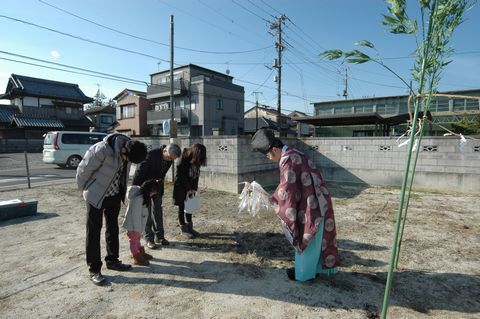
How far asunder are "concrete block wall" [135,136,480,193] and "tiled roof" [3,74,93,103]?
2668cm

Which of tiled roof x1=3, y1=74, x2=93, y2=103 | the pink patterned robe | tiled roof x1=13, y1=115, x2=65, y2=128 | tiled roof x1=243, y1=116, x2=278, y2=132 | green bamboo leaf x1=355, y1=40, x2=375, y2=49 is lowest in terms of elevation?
the pink patterned robe

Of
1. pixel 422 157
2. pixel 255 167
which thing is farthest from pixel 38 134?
pixel 422 157

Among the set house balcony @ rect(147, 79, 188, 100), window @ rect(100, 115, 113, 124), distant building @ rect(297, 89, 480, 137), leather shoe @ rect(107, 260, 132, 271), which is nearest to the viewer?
leather shoe @ rect(107, 260, 132, 271)

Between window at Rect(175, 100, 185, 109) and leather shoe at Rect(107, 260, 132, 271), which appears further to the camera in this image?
window at Rect(175, 100, 185, 109)

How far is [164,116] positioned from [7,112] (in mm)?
15946

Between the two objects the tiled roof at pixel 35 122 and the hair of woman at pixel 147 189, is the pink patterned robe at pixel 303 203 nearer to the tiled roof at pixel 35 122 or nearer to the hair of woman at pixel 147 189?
the hair of woman at pixel 147 189

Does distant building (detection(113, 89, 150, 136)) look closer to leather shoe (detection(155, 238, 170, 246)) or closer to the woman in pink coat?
leather shoe (detection(155, 238, 170, 246))

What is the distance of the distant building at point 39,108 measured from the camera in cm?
2770

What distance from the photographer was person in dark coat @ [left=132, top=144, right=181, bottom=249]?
379cm

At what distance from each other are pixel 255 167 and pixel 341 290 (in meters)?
6.25

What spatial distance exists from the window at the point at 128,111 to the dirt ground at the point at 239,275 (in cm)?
3163

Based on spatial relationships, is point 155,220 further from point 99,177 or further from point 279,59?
point 279,59

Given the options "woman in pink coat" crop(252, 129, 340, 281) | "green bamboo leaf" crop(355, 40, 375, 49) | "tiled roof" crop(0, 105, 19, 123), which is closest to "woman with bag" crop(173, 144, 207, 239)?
"woman in pink coat" crop(252, 129, 340, 281)

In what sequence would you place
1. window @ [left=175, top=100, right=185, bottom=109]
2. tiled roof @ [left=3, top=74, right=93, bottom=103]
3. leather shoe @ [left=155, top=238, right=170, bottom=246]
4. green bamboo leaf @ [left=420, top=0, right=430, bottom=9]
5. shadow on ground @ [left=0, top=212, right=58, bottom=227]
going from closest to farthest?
green bamboo leaf @ [left=420, top=0, right=430, bottom=9], leather shoe @ [left=155, top=238, right=170, bottom=246], shadow on ground @ [left=0, top=212, right=58, bottom=227], tiled roof @ [left=3, top=74, right=93, bottom=103], window @ [left=175, top=100, right=185, bottom=109]
